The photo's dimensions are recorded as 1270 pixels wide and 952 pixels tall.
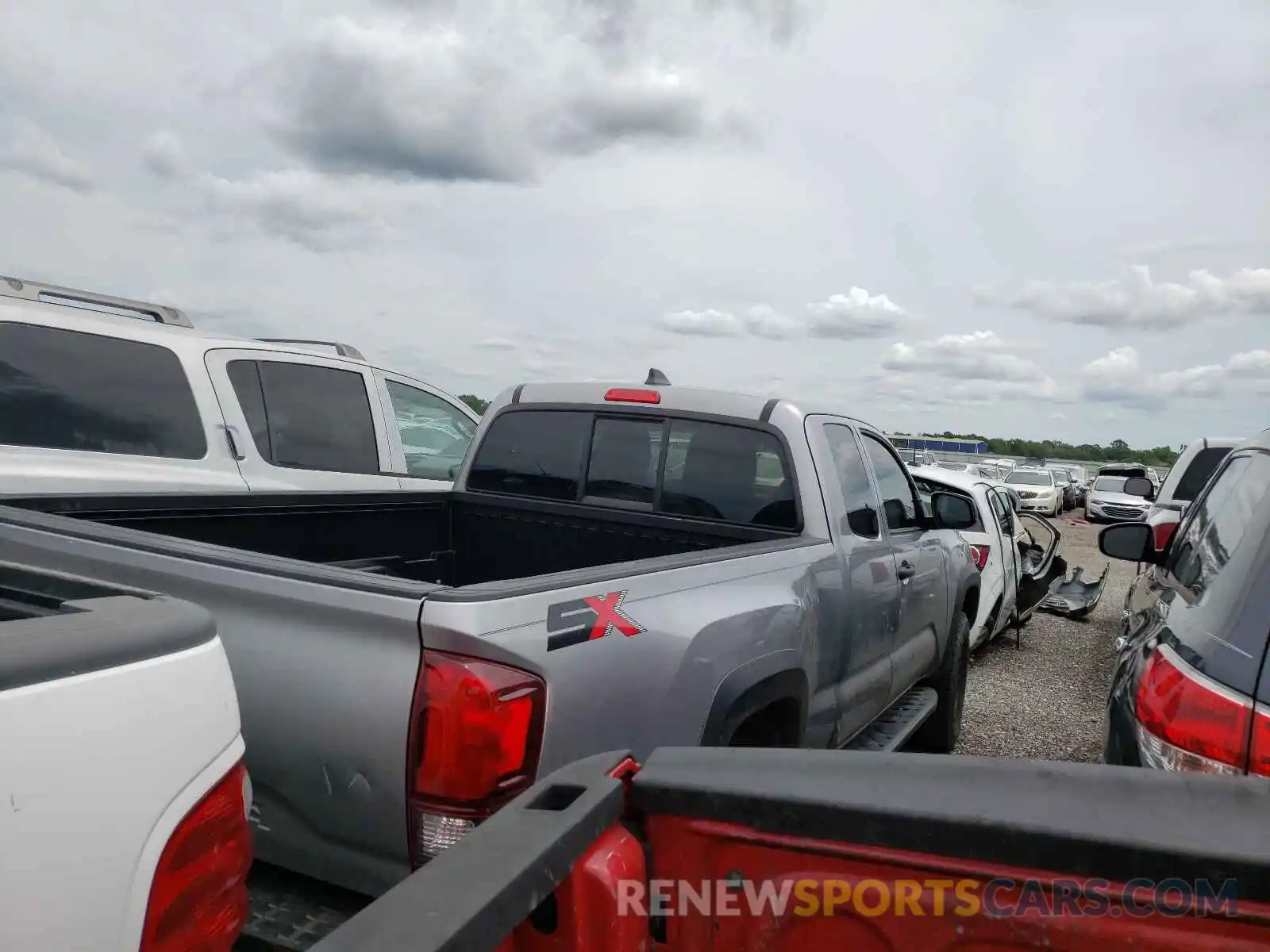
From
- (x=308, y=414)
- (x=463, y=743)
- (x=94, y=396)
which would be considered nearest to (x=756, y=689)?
(x=463, y=743)

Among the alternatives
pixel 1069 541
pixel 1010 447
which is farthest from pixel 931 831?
pixel 1010 447

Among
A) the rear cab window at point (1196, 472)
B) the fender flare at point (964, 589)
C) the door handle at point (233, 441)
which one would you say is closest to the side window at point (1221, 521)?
the fender flare at point (964, 589)

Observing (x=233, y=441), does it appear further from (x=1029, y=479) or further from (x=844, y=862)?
(x=1029, y=479)

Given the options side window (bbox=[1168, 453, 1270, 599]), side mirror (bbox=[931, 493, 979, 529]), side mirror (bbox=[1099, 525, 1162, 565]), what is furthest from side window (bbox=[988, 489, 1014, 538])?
side window (bbox=[1168, 453, 1270, 599])

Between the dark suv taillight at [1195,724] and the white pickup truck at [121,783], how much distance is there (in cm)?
183

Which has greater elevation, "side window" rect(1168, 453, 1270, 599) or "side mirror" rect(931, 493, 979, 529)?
"side window" rect(1168, 453, 1270, 599)

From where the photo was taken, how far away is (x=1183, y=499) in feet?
28.2

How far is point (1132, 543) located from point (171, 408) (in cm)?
511

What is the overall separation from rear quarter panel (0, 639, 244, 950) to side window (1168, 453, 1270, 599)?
228cm

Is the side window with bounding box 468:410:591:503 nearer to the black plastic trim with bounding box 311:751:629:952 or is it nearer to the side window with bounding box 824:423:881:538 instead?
the side window with bounding box 824:423:881:538

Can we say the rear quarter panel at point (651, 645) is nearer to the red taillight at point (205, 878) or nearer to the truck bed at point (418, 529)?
the red taillight at point (205, 878)

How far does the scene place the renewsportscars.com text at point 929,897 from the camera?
1111mm

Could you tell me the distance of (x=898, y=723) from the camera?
15.0 ft

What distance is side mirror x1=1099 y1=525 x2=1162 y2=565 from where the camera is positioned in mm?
4184
